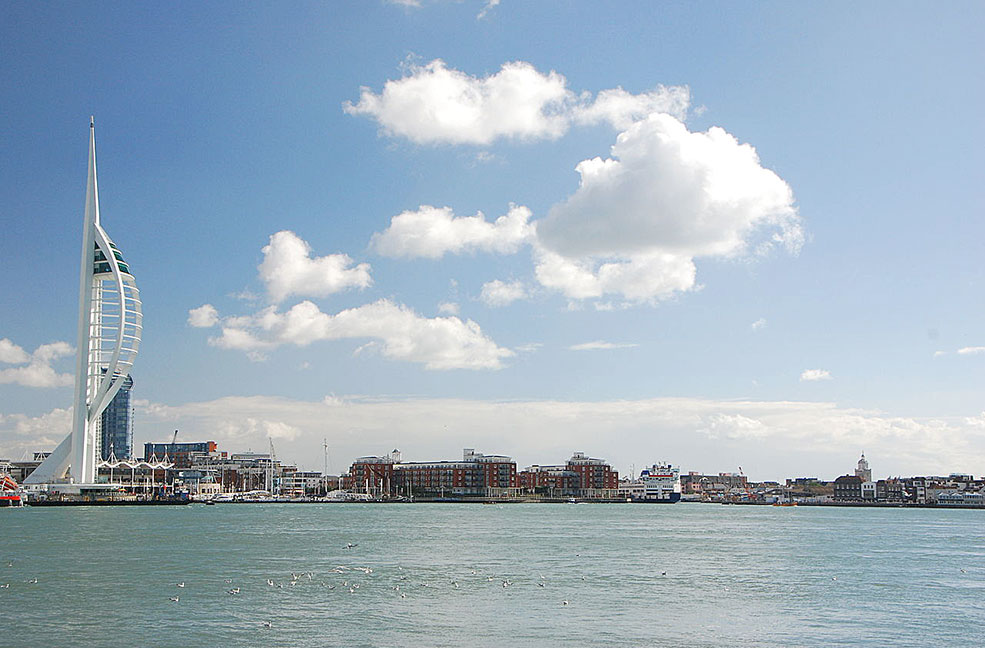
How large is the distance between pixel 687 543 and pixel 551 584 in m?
26.9

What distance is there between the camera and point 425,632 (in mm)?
24594

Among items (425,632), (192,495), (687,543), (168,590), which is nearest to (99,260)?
(192,495)

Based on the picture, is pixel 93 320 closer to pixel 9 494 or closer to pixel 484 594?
pixel 9 494

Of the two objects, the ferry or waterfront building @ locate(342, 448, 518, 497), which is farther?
waterfront building @ locate(342, 448, 518, 497)

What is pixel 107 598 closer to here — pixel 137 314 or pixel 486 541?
pixel 486 541

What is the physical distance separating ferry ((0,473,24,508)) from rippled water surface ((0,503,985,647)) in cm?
8147

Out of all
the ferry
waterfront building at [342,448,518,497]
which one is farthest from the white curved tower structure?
waterfront building at [342,448,518,497]

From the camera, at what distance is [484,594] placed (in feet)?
104

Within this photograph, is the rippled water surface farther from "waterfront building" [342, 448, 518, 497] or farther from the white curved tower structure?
"waterfront building" [342, 448, 518, 497]

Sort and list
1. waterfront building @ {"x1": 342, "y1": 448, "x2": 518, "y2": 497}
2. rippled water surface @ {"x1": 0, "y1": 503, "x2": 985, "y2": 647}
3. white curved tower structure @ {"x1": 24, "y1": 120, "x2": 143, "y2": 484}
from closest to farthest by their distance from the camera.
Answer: rippled water surface @ {"x1": 0, "y1": 503, "x2": 985, "y2": 647} < white curved tower structure @ {"x1": 24, "y1": 120, "x2": 143, "y2": 484} < waterfront building @ {"x1": 342, "y1": 448, "x2": 518, "y2": 497}

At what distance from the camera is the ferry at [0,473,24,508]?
13175 centimetres

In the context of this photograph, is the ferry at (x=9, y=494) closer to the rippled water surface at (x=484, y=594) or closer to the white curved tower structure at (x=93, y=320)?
the white curved tower structure at (x=93, y=320)

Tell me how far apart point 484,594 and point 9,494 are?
124 m

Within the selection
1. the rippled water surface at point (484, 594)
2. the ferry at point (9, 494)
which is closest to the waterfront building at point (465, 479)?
the ferry at point (9, 494)
